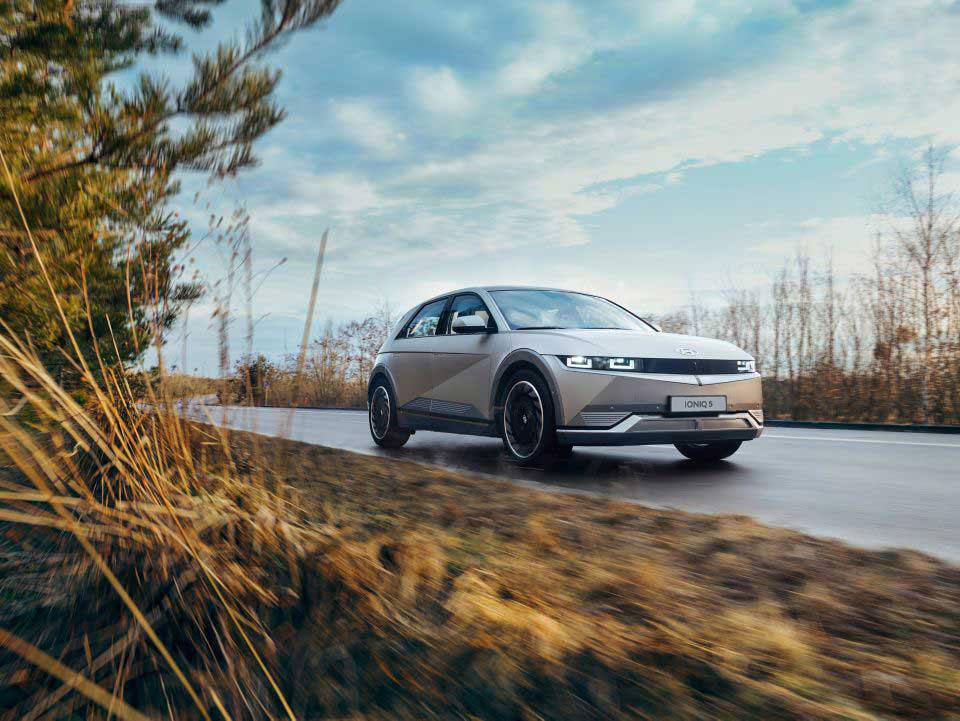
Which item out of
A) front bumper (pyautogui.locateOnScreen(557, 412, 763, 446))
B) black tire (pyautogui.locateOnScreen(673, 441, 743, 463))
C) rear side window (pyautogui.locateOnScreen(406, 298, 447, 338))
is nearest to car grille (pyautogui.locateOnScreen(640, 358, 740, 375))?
front bumper (pyautogui.locateOnScreen(557, 412, 763, 446))

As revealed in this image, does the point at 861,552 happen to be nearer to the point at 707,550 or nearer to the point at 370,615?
the point at 707,550

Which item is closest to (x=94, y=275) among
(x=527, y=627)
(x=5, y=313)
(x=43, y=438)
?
(x=5, y=313)

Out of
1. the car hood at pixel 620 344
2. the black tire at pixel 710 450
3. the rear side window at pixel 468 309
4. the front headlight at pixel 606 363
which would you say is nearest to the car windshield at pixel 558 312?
the rear side window at pixel 468 309

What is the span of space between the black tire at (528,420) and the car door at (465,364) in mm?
328

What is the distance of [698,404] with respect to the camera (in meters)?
6.54

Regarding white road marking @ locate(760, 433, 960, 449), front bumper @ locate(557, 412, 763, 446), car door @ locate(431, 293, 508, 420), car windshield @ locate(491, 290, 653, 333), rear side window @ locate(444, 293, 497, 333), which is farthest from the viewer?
white road marking @ locate(760, 433, 960, 449)

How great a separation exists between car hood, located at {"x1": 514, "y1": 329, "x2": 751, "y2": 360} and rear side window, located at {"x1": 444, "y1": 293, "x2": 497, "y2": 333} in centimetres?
61

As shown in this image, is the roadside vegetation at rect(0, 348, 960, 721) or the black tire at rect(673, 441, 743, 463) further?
the black tire at rect(673, 441, 743, 463)

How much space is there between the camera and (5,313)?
4863mm

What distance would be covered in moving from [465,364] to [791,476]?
3.10 meters

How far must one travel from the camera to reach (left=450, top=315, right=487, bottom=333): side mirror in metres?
7.52

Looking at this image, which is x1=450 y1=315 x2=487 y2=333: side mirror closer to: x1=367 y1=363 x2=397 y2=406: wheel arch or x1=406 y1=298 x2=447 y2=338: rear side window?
x1=406 y1=298 x2=447 y2=338: rear side window

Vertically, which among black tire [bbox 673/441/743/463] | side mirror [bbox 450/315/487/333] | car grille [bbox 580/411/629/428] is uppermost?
side mirror [bbox 450/315/487/333]

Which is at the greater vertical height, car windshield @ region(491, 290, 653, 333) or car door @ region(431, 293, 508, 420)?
car windshield @ region(491, 290, 653, 333)
